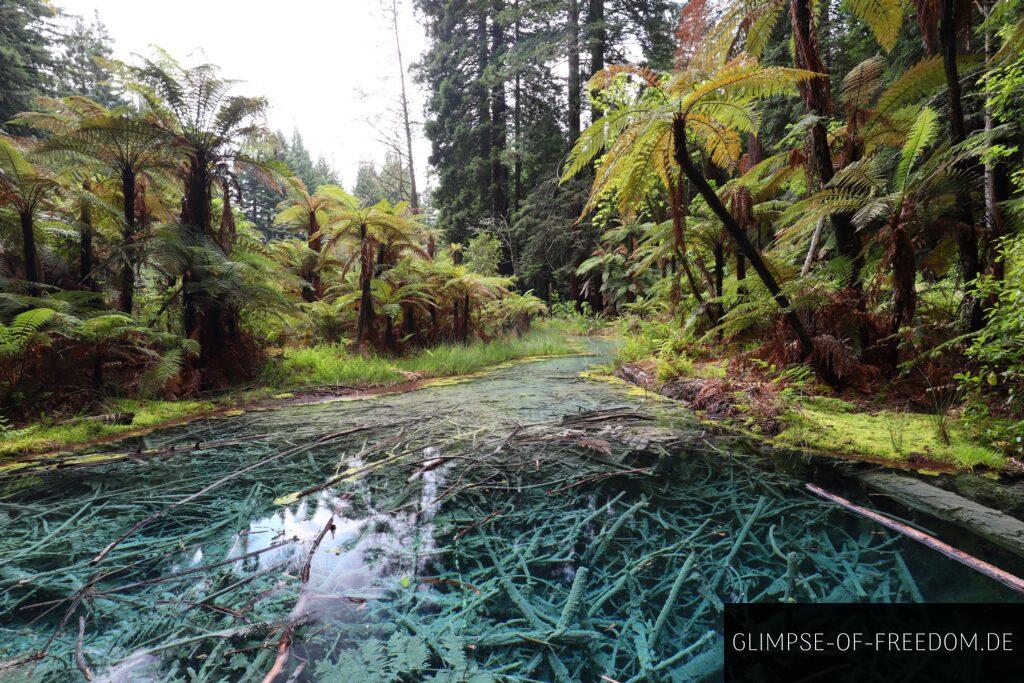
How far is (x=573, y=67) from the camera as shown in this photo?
39.9 feet

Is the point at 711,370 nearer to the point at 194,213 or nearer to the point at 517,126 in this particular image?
the point at 194,213

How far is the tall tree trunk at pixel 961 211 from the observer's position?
2668 millimetres

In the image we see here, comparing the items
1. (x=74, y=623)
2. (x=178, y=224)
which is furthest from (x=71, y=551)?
(x=178, y=224)

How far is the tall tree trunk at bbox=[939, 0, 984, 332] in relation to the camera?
2668 millimetres

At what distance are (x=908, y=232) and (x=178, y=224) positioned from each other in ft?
20.4

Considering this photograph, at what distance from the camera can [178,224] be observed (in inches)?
170

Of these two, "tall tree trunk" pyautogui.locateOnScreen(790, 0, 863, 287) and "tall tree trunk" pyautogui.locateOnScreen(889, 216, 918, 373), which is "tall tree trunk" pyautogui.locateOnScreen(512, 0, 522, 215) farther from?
"tall tree trunk" pyautogui.locateOnScreen(889, 216, 918, 373)

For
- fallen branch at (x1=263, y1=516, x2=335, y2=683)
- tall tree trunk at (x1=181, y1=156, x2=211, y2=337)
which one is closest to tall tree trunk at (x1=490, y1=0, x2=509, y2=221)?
tall tree trunk at (x1=181, y1=156, x2=211, y2=337)

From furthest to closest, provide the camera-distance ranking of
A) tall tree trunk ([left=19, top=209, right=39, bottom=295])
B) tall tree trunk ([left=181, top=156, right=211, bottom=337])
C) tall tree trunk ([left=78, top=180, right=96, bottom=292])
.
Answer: tall tree trunk ([left=181, top=156, right=211, bottom=337]) < tall tree trunk ([left=78, top=180, right=96, bottom=292]) < tall tree trunk ([left=19, top=209, right=39, bottom=295])

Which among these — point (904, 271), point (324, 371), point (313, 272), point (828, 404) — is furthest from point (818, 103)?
point (313, 272)

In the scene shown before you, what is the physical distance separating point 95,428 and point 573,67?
13.3m

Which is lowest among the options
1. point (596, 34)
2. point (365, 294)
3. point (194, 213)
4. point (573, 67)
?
point (365, 294)

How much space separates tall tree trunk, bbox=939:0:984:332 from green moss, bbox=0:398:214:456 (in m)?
5.77

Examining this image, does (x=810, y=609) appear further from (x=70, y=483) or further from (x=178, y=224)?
(x=178, y=224)
